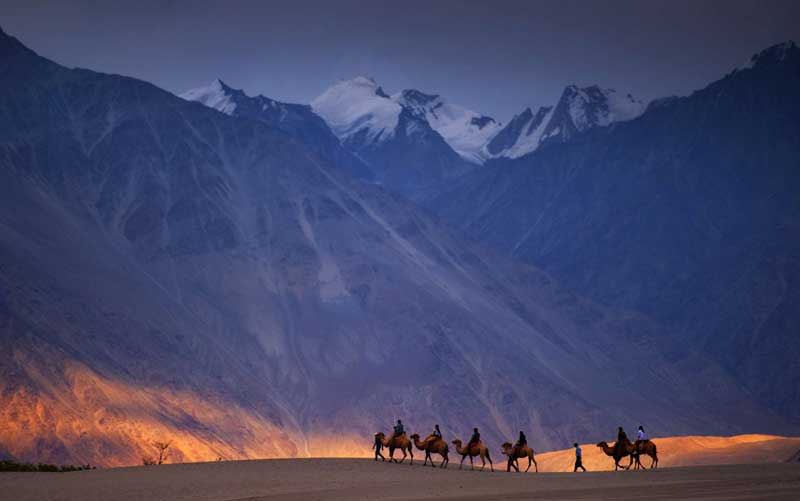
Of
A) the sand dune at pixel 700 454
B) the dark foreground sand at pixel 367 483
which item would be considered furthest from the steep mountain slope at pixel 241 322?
the dark foreground sand at pixel 367 483

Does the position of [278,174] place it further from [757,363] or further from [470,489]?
[470,489]

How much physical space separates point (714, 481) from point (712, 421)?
449 ft

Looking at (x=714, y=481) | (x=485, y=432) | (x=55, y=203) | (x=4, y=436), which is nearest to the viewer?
(x=714, y=481)

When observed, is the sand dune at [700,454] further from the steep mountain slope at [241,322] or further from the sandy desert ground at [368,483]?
the sandy desert ground at [368,483]

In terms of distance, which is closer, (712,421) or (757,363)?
(712,421)

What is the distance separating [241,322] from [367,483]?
4603 inches

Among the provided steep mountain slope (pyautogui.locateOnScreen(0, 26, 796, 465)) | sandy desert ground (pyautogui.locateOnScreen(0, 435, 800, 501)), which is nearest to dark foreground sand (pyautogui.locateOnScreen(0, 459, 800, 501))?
sandy desert ground (pyautogui.locateOnScreen(0, 435, 800, 501))

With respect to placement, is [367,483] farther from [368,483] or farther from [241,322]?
[241,322]

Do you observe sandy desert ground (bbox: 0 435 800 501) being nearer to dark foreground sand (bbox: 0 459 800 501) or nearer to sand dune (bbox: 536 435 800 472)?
dark foreground sand (bbox: 0 459 800 501)

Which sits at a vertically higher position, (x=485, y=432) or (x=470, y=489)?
(x=485, y=432)

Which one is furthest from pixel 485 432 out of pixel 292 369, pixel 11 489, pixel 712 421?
pixel 11 489

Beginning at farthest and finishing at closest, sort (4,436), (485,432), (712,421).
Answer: (712,421) → (485,432) → (4,436)

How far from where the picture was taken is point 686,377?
18600 centimetres

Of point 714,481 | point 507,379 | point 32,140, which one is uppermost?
point 32,140
